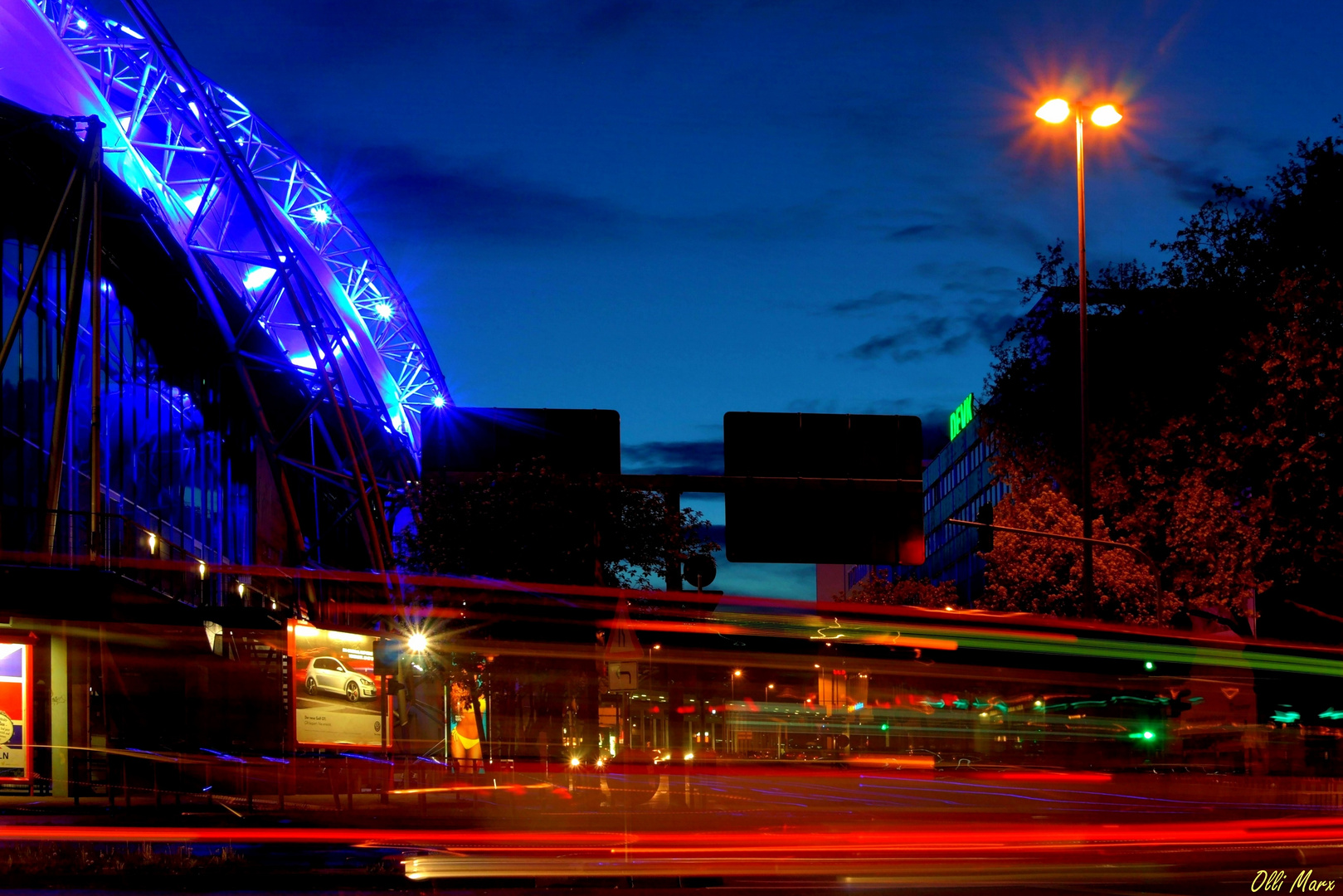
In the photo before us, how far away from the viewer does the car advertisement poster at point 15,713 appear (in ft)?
66.4

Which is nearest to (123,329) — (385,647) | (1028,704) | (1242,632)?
(385,647)

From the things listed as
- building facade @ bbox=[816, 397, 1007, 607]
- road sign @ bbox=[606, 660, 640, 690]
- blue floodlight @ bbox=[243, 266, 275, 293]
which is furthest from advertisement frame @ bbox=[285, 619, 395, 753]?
building facade @ bbox=[816, 397, 1007, 607]

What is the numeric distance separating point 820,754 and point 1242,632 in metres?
16.1

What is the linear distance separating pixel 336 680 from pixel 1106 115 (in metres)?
15.8

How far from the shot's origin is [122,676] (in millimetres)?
30078

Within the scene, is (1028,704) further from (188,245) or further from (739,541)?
(188,245)

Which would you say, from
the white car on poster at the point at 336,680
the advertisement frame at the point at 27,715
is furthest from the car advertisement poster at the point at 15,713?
the white car on poster at the point at 336,680

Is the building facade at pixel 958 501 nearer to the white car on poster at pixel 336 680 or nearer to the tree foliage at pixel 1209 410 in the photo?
the tree foliage at pixel 1209 410

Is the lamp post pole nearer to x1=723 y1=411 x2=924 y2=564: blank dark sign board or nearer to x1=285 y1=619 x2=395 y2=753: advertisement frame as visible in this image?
x1=723 y1=411 x2=924 y2=564: blank dark sign board

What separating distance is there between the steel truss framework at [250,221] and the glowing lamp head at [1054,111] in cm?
1923

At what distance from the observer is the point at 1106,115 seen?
25.9m

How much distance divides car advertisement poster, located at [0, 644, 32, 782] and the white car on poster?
Answer: 16.7 ft

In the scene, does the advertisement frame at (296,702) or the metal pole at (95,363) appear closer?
the advertisement frame at (296,702)

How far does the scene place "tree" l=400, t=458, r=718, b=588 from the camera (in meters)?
38.5
